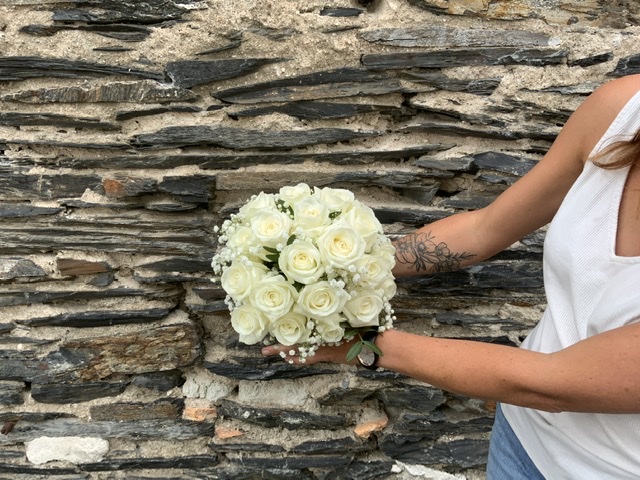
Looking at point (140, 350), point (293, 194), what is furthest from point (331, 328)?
point (140, 350)

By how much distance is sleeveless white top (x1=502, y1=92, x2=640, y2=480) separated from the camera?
3.37ft

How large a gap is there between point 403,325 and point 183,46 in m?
1.13

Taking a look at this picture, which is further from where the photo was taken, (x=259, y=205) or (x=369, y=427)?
(x=369, y=427)

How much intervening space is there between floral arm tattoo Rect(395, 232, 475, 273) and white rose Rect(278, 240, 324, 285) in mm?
478

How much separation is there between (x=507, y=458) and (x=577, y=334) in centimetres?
49

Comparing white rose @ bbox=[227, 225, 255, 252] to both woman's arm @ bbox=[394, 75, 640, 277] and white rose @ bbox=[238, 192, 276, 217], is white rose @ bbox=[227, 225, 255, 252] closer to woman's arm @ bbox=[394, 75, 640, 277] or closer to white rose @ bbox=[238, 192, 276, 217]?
white rose @ bbox=[238, 192, 276, 217]

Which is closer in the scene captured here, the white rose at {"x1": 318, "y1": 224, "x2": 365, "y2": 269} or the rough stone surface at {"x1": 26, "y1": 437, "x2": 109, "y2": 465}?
the white rose at {"x1": 318, "y1": 224, "x2": 365, "y2": 269}

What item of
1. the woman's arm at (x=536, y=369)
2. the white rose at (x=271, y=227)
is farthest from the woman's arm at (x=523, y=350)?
the white rose at (x=271, y=227)

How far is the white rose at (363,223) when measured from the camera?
3.79ft

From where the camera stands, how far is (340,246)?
109 cm

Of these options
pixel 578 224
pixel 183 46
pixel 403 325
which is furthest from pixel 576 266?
pixel 183 46

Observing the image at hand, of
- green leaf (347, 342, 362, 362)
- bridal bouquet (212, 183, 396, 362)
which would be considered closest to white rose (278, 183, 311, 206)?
bridal bouquet (212, 183, 396, 362)

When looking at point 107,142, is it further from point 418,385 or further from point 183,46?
point 418,385

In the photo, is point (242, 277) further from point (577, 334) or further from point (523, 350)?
point (577, 334)
